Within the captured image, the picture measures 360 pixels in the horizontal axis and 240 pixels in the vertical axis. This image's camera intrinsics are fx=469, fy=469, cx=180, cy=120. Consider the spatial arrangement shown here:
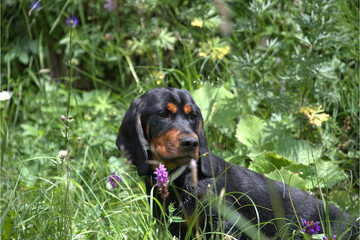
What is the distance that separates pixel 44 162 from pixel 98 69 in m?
1.77

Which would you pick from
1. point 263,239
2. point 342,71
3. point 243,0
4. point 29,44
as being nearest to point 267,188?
point 263,239

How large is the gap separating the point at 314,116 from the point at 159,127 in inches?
58.7

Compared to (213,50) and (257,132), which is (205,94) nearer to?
(213,50)

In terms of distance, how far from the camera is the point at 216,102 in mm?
4176

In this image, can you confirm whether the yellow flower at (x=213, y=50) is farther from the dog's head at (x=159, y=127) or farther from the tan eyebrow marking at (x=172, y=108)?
the tan eyebrow marking at (x=172, y=108)

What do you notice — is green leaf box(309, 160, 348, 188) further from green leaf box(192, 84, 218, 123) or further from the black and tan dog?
green leaf box(192, 84, 218, 123)

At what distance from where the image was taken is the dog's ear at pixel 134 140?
3.03 meters

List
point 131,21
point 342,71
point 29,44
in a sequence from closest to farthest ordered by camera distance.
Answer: point 342,71 → point 131,21 → point 29,44

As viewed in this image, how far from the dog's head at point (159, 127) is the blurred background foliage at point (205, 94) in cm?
19

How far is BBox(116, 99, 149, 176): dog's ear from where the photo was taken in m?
3.03

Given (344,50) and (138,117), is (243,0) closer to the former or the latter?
(344,50)

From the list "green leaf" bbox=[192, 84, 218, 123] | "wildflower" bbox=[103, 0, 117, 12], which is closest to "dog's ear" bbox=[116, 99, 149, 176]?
"green leaf" bbox=[192, 84, 218, 123]

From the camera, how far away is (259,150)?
3.95 metres

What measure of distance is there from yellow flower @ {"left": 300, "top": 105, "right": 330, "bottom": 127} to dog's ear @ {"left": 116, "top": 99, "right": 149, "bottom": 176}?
4.96 ft
